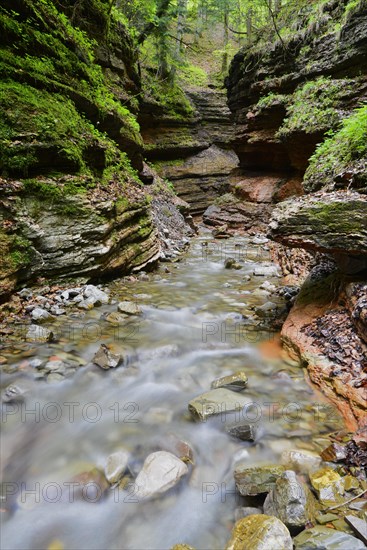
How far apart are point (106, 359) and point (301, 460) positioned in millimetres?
2181

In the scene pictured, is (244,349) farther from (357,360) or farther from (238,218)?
(238,218)

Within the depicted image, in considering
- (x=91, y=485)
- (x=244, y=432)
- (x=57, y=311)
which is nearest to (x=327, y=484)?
(x=244, y=432)

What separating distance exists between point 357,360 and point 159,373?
2052 millimetres

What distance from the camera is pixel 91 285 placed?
548 centimetres

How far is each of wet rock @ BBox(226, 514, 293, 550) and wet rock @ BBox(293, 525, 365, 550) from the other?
82 mm

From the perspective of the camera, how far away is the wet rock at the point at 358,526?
1.62 m

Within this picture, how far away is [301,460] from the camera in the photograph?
2299 mm

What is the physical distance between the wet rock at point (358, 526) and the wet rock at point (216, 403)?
123 cm

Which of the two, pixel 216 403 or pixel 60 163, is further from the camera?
pixel 60 163

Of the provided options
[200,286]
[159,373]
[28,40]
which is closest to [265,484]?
[159,373]

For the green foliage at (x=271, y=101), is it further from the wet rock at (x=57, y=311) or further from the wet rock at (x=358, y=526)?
the wet rock at (x=358, y=526)

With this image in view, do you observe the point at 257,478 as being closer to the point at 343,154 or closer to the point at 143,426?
the point at 143,426

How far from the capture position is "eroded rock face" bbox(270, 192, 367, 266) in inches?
133

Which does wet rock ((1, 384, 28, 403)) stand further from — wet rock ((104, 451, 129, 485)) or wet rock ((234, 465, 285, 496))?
wet rock ((234, 465, 285, 496))
